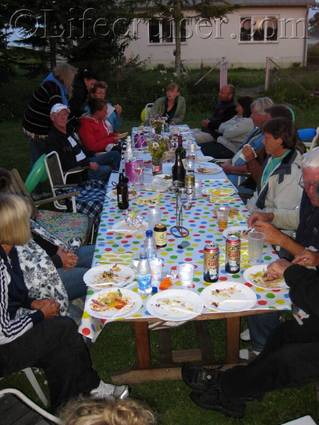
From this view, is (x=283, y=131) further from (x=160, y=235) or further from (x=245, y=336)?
(x=245, y=336)

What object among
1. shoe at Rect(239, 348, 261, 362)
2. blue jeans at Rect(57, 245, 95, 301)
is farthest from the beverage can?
shoe at Rect(239, 348, 261, 362)

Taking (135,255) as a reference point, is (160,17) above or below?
above

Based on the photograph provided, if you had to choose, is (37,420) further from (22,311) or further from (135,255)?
(135,255)

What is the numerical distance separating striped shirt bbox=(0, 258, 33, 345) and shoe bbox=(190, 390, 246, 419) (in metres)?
1.10

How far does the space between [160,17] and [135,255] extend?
15.3 m

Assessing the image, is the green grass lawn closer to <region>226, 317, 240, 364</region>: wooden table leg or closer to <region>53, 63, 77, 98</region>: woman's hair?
<region>226, 317, 240, 364</region>: wooden table leg

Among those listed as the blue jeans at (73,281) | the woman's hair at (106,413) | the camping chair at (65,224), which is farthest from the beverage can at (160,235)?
the woman's hair at (106,413)

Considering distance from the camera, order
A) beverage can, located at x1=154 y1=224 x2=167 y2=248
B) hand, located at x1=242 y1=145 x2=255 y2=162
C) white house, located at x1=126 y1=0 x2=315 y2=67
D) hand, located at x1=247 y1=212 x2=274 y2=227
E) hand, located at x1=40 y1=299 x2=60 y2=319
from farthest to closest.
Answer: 1. white house, located at x1=126 y1=0 x2=315 y2=67
2. hand, located at x1=242 y1=145 x2=255 y2=162
3. hand, located at x1=247 y1=212 x2=274 y2=227
4. beverage can, located at x1=154 y1=224 x2=167 y2=248
5. hand, located at x1=40 y1=299 x2=60 y2=319

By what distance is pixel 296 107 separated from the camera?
1264cm

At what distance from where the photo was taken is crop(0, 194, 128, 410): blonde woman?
228cm

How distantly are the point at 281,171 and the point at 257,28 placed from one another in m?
20.9

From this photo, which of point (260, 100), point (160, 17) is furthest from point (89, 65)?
point (260, 100)

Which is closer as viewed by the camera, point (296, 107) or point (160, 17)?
point (296, 107)

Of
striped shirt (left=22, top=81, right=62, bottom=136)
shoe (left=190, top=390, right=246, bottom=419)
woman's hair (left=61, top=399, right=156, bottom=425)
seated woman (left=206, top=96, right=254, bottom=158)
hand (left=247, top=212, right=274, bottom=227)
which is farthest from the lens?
seated woman (left=206, top=96, right=254, bottom=158)
